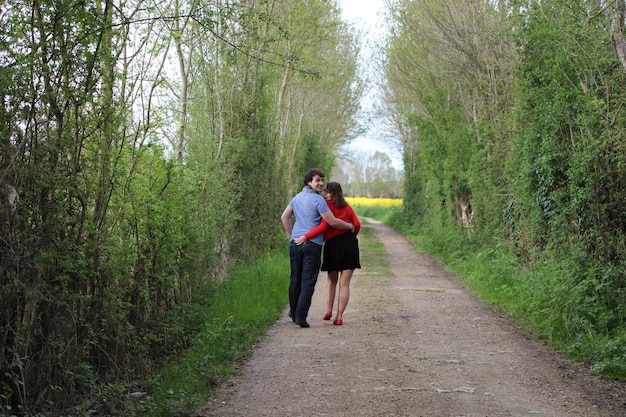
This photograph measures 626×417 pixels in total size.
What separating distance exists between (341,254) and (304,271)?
22.9 inches

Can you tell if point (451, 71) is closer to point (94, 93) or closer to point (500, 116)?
point (500, 116)

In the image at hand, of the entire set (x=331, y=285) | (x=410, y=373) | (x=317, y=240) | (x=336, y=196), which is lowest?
(x=410, y=373)

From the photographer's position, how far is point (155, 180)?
7.72m

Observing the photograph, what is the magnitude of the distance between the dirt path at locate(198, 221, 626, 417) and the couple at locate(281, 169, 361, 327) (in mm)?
424

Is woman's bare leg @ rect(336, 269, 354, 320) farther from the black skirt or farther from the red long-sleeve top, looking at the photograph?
the red long-sleeve top

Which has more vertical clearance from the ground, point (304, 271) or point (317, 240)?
point (317, 240)

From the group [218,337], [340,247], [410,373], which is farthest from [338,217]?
[410,373]

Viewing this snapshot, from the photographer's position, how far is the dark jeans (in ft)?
31.6

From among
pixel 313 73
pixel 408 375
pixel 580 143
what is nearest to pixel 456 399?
pixel 408 375

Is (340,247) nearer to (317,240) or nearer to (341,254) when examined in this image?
(341,254)

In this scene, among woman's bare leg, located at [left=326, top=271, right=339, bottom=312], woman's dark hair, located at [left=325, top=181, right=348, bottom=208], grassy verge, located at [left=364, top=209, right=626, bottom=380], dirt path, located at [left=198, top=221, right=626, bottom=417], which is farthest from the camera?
woman's bare leg, located at [left=326, top=271, right=339, bottom=312]

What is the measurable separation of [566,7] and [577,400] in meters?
6.73

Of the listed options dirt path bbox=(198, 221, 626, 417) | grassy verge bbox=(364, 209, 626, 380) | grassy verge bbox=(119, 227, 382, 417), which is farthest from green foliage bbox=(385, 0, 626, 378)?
grassy verge bbox=(119, 227, 382, 417)

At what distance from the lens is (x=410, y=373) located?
6.91 m
